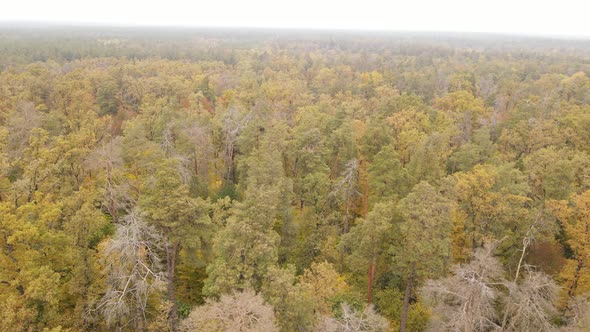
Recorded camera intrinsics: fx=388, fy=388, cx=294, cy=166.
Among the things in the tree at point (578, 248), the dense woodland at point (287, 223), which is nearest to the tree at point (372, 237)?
the dense woodland at point (287, 223)

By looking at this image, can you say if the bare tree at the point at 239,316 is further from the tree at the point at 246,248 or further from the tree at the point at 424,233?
the tree at the point at 424,233

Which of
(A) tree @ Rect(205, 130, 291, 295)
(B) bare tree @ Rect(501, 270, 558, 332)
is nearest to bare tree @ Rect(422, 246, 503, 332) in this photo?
(B) bare tree @ Rect(501, 270, 558, 332)

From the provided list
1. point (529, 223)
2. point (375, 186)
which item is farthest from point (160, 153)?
point (529, 223)

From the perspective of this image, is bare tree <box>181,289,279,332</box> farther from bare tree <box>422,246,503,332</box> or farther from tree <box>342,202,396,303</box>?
tree <box>342,202,396,303</box>

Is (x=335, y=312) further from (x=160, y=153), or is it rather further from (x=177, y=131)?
(x=177, y=131)

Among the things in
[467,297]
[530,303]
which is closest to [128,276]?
[467,297]
